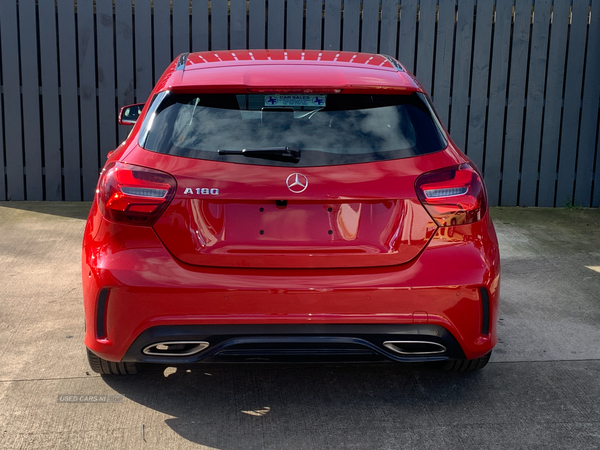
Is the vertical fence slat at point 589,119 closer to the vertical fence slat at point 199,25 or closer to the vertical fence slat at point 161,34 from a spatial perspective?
the vertical fence slat at point 199,25

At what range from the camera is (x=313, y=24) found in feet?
25.6

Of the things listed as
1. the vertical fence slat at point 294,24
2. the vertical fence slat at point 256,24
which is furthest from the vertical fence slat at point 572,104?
the vertical fence slat at point 256,24

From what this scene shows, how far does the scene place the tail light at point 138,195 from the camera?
2.90 metres

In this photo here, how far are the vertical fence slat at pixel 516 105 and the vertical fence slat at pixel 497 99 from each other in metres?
0.07

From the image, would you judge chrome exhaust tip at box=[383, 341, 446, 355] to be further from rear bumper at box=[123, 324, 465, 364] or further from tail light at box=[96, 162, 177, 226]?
tail light at box=[96, 162, 177, 226]

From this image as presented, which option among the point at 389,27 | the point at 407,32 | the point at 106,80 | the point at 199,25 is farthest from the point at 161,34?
the point at 407,32

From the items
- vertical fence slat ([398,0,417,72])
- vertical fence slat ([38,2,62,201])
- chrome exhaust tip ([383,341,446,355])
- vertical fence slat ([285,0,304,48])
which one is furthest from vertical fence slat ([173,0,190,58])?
chrome exhaust tip ([383,341,446,355])

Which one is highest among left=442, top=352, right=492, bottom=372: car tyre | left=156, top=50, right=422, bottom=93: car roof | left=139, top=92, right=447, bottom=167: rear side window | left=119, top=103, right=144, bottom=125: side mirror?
left=156, top=50, right=422, bottom=93: car roof

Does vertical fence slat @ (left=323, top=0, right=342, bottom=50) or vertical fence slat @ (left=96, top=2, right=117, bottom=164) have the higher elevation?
vertical fence slat @ (left=323, top=0, right=342, bottom=50)

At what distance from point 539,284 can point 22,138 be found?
5490mm

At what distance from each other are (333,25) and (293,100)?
496 cm

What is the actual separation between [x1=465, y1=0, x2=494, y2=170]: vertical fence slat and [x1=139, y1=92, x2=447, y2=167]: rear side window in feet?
16.5

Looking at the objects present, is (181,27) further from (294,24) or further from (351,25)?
(351,25)

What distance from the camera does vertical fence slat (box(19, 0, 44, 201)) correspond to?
24.8ft
